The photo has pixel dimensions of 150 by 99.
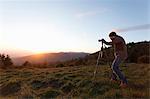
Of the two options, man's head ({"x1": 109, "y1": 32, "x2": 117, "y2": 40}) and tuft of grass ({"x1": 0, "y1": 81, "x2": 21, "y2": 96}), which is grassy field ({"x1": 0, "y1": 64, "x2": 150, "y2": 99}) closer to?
tuft of grass ({"x1": 0, "y1": 81, "x2": 21, "y2": 96})

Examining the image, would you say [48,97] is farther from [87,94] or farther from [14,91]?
[14,91]

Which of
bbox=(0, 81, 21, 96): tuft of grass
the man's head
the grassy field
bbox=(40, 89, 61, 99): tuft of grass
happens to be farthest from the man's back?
bbox=(0, 81, 21, 96): tuft of grass

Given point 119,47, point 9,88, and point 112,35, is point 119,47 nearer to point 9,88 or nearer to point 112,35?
point 112,35

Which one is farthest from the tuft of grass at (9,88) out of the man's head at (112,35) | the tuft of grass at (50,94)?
the man's head at (112,35)

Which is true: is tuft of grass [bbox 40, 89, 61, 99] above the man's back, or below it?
below

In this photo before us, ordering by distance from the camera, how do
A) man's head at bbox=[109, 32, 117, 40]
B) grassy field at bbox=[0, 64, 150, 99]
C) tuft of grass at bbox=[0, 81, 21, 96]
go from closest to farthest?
grassy field at bbox=[0, 64, 150, 99], man's head at bbox=[109, 32, 117, 40], tuft of grass at bbox=[0, 81, 21, 96]

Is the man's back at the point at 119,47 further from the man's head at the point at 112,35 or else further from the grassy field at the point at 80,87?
the grassy field at the point at 80,87

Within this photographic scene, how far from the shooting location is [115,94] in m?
10.0

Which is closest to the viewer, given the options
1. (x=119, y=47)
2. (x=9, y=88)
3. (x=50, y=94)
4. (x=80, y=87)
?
(x=119, y=47)

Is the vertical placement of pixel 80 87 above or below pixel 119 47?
below

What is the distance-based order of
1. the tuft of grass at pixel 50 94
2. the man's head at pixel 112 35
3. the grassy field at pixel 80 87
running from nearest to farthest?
the grassy field at pixel 80 87, the tuft of grass at pixel 50 94, the man's head at pixel 112 35

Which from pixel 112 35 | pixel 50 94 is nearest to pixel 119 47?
pixel 112 35

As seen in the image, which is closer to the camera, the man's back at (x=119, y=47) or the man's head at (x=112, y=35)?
the man's back at (x=119, y=47)

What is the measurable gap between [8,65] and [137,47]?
1181cm
